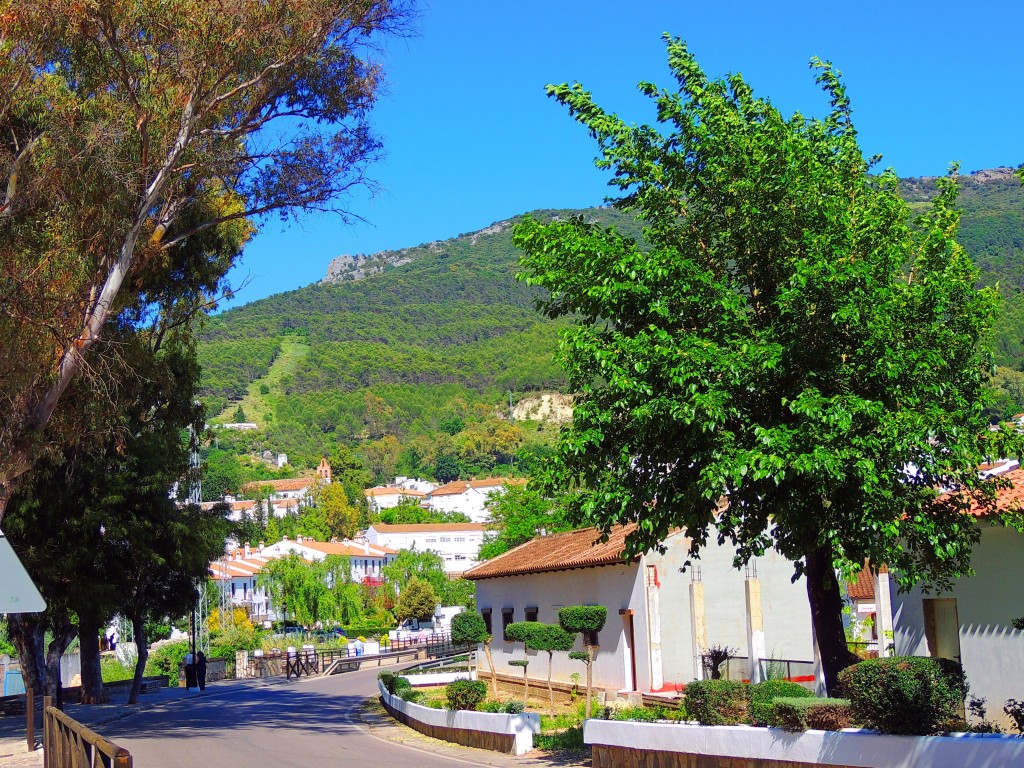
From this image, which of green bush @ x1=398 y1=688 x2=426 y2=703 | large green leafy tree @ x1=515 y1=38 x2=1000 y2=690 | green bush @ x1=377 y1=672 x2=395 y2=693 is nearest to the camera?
large green leafy tree @ x1=515 y1=38 x2=1000 y2=690

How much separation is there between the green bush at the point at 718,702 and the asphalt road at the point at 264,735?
4.26 metres

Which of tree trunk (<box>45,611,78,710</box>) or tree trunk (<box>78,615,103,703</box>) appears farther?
tree trunk (<box>78,615,103,703</box>)

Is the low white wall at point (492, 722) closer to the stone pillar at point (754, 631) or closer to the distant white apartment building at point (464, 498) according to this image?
the stone pillar at point (754, 631)

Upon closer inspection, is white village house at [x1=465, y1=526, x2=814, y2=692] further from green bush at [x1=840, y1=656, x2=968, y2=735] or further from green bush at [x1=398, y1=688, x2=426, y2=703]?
green bush at [x1=840, y1=656, x2=968, y2=735]

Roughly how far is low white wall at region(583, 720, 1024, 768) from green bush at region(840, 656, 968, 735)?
17 centimetres

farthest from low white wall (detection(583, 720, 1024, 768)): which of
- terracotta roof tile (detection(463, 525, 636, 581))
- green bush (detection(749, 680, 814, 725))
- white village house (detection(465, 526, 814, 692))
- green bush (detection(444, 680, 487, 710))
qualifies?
terracotta roof tile (detection(463, 525, 636, 581))

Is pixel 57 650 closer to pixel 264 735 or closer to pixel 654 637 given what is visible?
pixel 264 735

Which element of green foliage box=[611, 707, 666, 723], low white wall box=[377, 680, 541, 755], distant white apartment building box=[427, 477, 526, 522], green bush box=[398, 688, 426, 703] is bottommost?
green bush box=[398, 688, 426, 703]

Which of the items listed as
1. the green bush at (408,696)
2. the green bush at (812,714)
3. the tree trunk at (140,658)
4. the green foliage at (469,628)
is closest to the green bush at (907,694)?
the green bush at (812,714)

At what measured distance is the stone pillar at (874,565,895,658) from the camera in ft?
61.4

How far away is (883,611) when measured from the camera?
1998 centimetres

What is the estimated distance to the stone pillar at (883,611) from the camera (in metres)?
18.7

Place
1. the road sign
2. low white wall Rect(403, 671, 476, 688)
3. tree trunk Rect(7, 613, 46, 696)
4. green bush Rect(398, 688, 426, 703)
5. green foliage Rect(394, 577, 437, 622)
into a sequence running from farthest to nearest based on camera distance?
1. green foliage Rect(394, 577, 437, 622)
2. low white wall Rect(403, 671, 476, 688)
3. tree trunk Rect(7, 613, 46, 696)
4. green bush Rect(398, 688, 426, 703)
5. the road sign

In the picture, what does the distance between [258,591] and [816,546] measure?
89544mm
